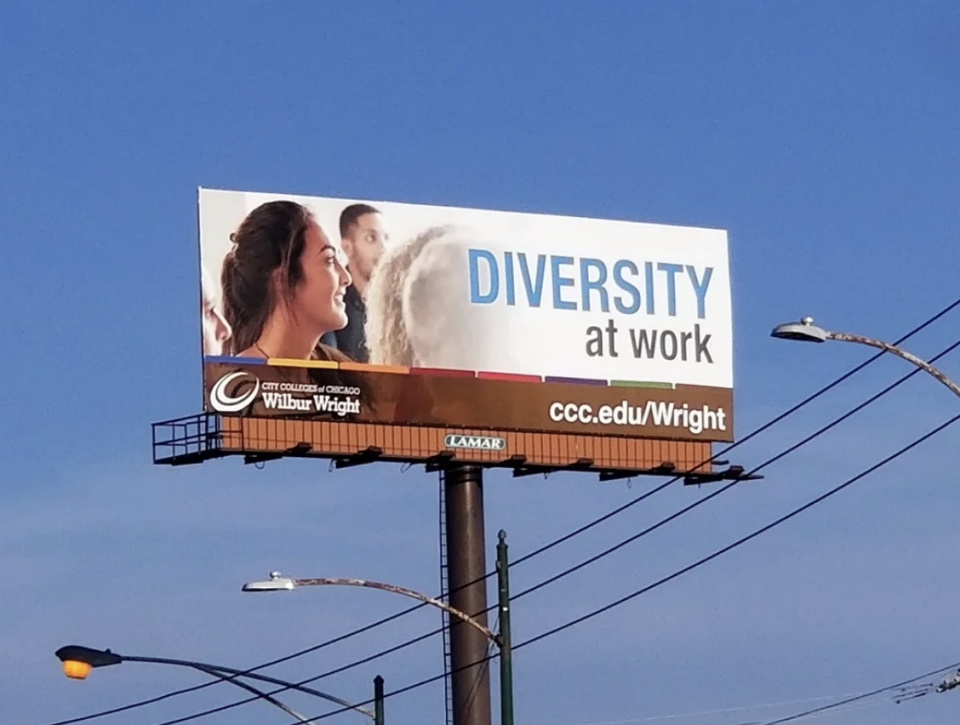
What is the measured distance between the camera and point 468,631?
2238 inches

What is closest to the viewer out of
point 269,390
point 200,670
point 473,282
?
point 200,670

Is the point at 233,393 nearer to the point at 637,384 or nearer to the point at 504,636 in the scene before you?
the point at 637,384

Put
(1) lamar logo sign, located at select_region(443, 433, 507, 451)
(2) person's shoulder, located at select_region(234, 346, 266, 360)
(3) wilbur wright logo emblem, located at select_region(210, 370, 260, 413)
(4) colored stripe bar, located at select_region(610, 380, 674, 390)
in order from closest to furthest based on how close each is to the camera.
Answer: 1. (3) wilbur wright logo emblem, located at select_region(210, 370, 260, 413)
2. (2) person's shoulder, located at select_region(234, 346, 266, 360)
3. (1) lamar logo sign, located at select_region(443, 433, 507, 451)
4. (4) colored stripe bar, located at select_region(610, 380, 674, 390)

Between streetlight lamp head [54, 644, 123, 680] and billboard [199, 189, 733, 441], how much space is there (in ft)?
49.1

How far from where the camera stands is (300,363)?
55.8 m

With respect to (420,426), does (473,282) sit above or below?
above

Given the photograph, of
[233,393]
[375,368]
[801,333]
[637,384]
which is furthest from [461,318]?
[801,333]

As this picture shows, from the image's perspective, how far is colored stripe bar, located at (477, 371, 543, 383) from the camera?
58156 millimetres

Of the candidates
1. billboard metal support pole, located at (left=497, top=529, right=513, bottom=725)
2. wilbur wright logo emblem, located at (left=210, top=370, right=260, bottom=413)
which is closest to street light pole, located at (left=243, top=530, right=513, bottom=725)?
billboard metal support pole, located at (left=497, top=529, right=513, bottom=725)

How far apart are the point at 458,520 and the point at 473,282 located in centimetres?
567

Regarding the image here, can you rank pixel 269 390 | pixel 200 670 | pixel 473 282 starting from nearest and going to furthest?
pixel 200 670 < pixel 269 390 < pixel 473 282

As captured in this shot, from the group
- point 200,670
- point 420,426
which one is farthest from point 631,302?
point 200,670

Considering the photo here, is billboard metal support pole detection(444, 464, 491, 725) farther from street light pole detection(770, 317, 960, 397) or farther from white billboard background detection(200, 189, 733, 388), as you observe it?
street light pole detection(770, 317, 960, 397)

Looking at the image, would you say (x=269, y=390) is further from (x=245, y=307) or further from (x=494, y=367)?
(x=494, y=367)
